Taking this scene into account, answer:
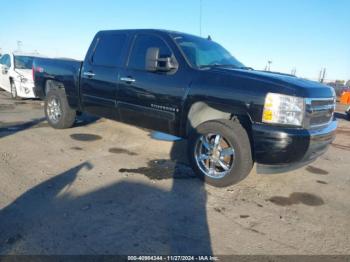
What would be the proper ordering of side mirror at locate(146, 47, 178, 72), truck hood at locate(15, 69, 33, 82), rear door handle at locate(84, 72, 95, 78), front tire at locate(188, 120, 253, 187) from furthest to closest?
truck hood at locate(15, 69, 33, 82) → rear door handle at locate(84, 72, 95, 78) → side mirror at locate(146, 47, 178, 72) → front tire at locate(188, 120, 253, 187)

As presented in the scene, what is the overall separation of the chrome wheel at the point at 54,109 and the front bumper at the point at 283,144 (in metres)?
4.56

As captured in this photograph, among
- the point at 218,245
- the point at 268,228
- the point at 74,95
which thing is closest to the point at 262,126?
the point at 268,228

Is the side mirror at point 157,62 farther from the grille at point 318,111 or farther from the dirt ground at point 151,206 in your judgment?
the grille at point 318,111

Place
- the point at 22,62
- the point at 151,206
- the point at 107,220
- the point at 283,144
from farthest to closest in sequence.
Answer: the point at 22,62
the point at 283,144
the point at 151,206
the point at 107,220

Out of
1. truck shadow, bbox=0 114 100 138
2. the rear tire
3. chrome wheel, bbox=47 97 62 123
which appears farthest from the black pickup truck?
truck shadow, bbox=0 114 100 138

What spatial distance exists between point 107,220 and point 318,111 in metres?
2.79

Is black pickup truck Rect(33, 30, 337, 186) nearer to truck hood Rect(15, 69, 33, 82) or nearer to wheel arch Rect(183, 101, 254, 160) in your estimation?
wheel arch Rect(183, 101, 254, 160)

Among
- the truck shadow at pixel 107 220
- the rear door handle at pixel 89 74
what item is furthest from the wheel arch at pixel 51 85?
the truck shadow at pixel 107 220

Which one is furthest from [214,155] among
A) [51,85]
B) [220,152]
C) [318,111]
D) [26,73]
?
[26,73]

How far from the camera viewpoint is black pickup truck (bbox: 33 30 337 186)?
3820mm

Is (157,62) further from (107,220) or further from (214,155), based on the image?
(107,220)

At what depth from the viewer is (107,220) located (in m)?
3.22

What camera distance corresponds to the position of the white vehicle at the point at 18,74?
11.1 meters

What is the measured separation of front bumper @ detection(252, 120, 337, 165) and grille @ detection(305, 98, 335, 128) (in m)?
0.13
